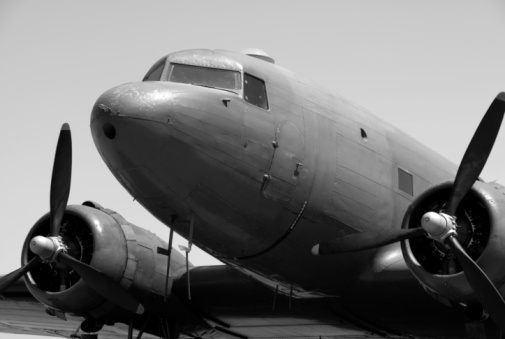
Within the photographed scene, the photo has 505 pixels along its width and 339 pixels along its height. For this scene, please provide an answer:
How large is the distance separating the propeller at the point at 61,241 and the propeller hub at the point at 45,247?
46 millimetres

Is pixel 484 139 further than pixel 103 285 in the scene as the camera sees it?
No

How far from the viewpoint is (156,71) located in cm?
1168

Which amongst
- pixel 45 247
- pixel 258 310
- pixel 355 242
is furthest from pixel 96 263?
pixel 355 242

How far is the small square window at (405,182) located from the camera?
12633 millimetres

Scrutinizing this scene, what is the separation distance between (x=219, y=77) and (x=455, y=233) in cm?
368

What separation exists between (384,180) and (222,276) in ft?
9.89

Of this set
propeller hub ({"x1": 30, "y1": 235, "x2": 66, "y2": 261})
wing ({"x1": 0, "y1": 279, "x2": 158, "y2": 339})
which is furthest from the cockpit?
wing ({"x1": 0, "y1": 279, "x2": 158, "y2": 339})

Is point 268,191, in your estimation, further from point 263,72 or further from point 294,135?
point 263,72

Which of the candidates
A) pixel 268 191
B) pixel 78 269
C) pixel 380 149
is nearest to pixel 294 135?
pixel 268 191

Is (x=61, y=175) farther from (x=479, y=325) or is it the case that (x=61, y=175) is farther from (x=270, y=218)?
(x=479, y=325)

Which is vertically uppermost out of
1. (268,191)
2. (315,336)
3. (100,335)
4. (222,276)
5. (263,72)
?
(263,72)

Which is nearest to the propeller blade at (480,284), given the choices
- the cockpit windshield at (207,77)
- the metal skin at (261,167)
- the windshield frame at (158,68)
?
the metal skin at (261,167)

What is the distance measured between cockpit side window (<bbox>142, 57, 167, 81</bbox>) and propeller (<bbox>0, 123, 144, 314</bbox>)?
1836 millimetres

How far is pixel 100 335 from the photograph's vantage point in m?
17.3
